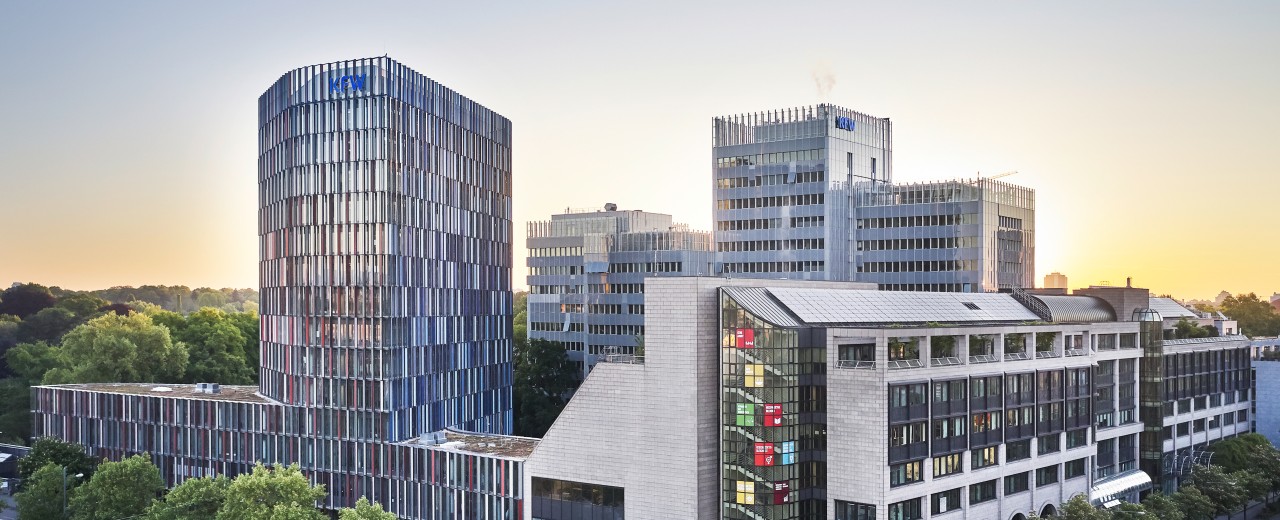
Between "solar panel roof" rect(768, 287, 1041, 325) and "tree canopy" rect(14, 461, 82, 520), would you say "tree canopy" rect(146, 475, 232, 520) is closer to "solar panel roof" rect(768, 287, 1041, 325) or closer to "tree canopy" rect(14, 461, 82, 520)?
"tree canopy" rect(14, 461, 82, 520)

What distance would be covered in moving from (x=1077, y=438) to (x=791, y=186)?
6282 cm

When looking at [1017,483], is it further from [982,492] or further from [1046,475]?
[982,492]

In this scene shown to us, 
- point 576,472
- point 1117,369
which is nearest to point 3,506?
point 576,472

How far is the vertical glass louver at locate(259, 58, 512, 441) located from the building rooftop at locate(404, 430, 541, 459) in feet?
14.2

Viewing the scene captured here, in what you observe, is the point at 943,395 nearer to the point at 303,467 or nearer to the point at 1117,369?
the point at 1117,369

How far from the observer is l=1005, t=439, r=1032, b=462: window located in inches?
3877

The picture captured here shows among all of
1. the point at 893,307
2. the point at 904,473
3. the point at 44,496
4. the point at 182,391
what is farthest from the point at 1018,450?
the point at 182,391

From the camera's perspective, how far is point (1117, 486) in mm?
113500

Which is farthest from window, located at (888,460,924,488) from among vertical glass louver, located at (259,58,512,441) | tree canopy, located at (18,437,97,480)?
tree canopy, located at (18,437,97,480)

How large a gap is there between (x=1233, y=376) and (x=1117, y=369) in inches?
1532

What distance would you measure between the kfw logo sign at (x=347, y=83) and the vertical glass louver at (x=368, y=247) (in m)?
0.15

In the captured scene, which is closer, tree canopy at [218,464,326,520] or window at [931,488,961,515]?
tree canopy at [218,464,326,520]

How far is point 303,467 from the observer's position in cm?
11662

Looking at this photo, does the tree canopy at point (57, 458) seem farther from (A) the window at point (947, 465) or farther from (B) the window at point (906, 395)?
(A) the window at point (947, 465)
